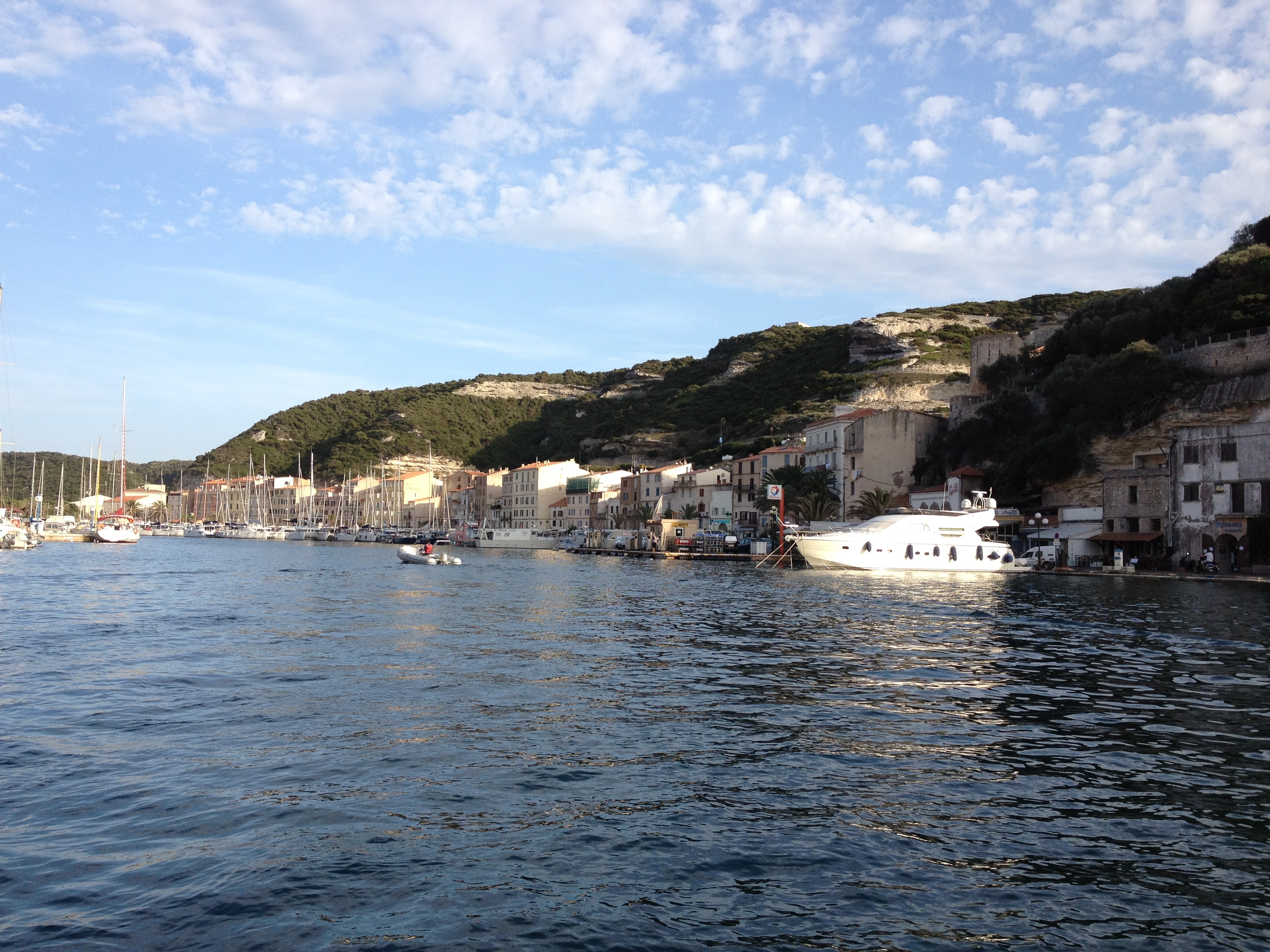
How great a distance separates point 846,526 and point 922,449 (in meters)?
25.0

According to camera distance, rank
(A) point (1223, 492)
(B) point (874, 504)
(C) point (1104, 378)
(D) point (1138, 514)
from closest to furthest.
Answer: (A) point (1223, 492) < (D) point (1138, 514) < (C) point (1104, 378) < (B) point (874, 504)

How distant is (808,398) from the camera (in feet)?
391

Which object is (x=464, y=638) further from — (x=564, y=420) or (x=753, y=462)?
(x=564, y=420)

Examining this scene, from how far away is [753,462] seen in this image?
85562 millimetres

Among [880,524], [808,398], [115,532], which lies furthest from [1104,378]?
[115,532]

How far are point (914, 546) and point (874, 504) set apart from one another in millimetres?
18106

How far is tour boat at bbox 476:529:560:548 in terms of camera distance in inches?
4222

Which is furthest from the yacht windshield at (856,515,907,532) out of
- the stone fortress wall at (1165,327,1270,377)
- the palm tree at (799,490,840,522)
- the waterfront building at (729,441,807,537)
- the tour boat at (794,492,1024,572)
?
the waterfront building at (729,441,807,537)

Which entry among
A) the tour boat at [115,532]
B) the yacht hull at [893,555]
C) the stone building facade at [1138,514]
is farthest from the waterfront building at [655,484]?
the tour boat at [115,532]

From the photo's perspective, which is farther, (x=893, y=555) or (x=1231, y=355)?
(x=1231, y=355)

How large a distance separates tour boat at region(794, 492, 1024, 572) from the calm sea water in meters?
27.4

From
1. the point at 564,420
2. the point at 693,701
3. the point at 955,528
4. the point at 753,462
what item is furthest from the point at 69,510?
the point at 693,701

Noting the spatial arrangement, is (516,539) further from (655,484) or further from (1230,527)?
(1230,527)

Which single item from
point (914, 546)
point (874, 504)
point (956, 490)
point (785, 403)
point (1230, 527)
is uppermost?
point (785, 403)
